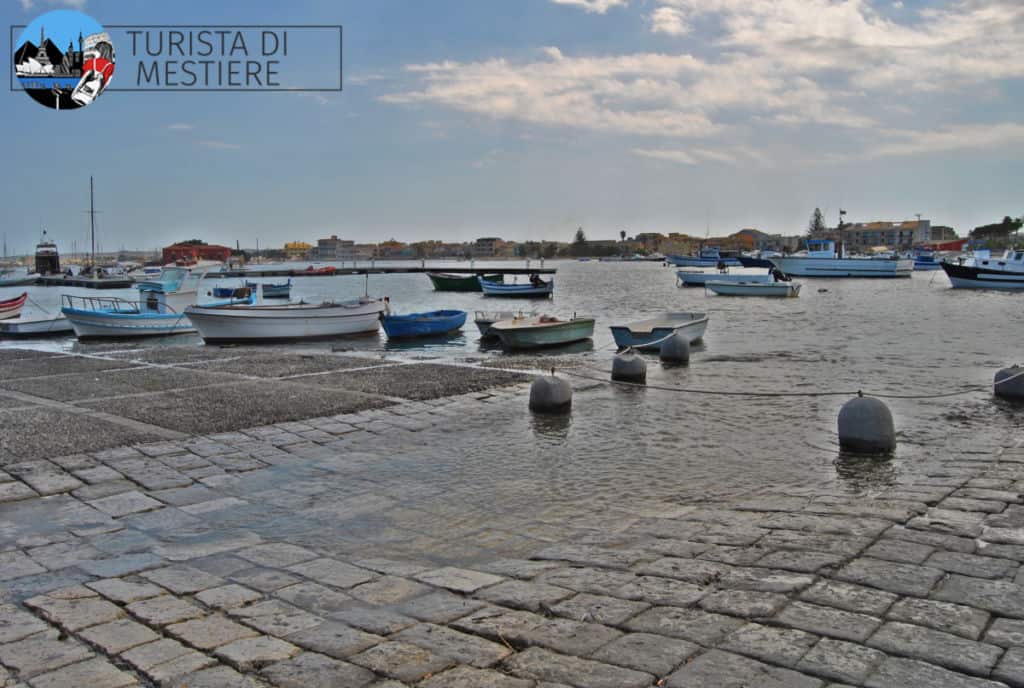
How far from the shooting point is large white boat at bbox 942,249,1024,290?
60.9 metres

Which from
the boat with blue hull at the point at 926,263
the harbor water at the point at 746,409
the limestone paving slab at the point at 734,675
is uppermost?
the boat with blue hull at the point at 926,263

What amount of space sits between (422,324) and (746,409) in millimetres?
17472

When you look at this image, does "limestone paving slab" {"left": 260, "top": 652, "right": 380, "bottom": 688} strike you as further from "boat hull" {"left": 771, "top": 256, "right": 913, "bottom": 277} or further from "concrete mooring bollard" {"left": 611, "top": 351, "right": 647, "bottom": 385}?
"boat hull" {"left": 771, "top": 256, "right": 913, "bottom": 277}

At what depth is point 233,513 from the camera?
→ 7352mm

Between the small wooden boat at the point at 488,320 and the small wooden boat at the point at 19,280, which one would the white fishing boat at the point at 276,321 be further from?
the small wooden boat at the point at 19,280

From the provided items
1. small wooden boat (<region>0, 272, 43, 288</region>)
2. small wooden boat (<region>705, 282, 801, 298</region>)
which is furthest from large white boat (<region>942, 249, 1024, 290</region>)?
small wooden boat (<region>0, 272, 43, 288</region>)

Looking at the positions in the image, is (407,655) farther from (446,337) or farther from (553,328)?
(446,337)

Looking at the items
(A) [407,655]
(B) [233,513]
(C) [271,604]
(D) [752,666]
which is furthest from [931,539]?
(B) [233,513]

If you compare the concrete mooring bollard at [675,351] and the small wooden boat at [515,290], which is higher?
the small wooden boat at [515,290]

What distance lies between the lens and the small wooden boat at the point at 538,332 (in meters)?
24.0

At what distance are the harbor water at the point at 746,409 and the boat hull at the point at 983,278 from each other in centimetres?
2962

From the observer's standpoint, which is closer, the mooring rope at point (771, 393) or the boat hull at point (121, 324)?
the mooring rope at point (771, 393)

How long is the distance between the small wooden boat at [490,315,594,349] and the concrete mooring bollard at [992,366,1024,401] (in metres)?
12.3

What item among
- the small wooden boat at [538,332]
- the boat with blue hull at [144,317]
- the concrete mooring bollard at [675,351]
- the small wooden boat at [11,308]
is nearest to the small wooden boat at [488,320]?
the small wooden boat at [538,332]
